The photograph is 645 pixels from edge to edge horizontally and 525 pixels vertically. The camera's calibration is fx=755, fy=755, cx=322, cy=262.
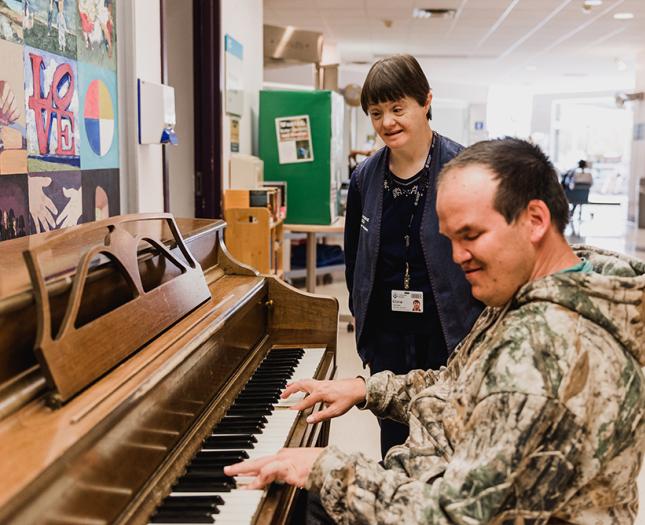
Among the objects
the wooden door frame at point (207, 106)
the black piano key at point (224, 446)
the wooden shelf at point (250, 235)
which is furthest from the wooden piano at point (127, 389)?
the wooden door frame at point (207, 106)

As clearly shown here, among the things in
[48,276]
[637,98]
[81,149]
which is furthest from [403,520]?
[637,98]

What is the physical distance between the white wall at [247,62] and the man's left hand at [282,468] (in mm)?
3464

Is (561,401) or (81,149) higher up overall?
(81,149)

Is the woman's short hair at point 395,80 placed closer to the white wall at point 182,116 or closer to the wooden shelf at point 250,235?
the wooden shelf at point 250,235

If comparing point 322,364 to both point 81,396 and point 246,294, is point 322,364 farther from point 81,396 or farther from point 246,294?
point 81,396

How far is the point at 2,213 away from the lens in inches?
85.4

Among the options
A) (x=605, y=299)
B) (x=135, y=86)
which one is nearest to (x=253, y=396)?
(x=605, y=299)

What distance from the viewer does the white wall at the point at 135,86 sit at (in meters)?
2.99

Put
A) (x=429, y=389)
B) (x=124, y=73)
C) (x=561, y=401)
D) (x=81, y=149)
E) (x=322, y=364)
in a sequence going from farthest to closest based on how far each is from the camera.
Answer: (x=124, y=73) < (x=81, y=149) < (x=322, y=364) < (x=429, y=389) < (x=561, y=401)

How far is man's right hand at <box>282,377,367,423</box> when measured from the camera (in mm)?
1829

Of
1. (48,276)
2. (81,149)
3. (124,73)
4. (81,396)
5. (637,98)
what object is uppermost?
(637,98)

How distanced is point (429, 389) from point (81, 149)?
63.4 inches

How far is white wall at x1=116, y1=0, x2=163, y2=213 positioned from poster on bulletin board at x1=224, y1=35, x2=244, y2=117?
1.39 m

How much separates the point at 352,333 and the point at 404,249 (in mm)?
3640
